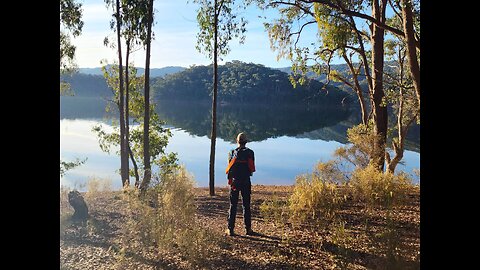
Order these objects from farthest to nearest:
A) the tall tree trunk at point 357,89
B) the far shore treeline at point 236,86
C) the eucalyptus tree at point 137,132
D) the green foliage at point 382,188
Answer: the far shore treeline at point 236,86
the eucalyptus tree at point 137,132
the tall tree trunk at point 357,89
the green foliage at point 382,188

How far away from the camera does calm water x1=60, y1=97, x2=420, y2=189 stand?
38.7 feet

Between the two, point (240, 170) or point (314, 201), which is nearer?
point (240, 170)

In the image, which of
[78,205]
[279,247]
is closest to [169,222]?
[279,247]

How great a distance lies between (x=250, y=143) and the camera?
30.2m

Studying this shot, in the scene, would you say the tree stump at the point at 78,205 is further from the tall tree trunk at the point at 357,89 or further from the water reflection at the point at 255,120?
the water reflection at the point at 255,120

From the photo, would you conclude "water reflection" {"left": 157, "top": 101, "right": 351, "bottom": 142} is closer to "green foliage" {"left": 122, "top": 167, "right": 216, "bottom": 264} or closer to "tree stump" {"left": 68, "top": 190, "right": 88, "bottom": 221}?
"tree stump" {"left": 68, "top": 190, "right": 88, "bottom": 221}

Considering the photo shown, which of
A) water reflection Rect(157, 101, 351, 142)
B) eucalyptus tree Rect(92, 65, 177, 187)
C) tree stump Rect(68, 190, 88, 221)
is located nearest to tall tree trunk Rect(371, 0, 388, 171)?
tree stump Rect(68, 190, 88, 221)

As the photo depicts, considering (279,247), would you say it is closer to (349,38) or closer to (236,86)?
(349,38)

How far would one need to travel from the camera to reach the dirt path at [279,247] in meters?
3.70

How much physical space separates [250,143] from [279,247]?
84.5 feet

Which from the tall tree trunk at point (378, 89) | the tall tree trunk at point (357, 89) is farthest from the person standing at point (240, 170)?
the tall tree trunk at point (357, 89)

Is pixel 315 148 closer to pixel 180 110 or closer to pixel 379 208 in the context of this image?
pixel 379 208

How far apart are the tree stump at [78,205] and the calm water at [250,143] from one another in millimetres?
287
